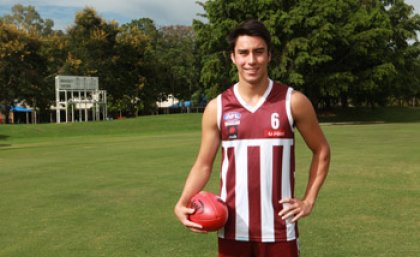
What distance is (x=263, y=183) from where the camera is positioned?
124 inches

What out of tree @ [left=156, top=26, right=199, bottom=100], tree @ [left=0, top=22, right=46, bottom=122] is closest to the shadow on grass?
tree @ [left=156, top=26, right=199, bottom=100]

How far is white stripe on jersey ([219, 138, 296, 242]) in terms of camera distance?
314 cm

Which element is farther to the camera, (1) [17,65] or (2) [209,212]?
(1) [17,65]

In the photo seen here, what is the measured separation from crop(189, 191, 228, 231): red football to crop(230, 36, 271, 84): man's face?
83cm

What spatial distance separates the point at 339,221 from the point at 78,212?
4.56 metres

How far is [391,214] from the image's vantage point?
7953 mm

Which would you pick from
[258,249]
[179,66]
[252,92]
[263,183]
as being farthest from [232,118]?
[179,66]

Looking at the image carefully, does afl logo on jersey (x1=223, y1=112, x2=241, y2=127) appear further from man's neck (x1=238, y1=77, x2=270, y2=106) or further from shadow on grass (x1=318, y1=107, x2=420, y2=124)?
shadow on grass (x1=318, y1=107, x2=420, y2=124)

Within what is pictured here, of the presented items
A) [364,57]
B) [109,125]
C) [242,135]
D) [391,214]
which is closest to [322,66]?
[364,57]

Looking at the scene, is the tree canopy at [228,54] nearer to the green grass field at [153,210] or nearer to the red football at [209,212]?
the green grass field at [153,210]

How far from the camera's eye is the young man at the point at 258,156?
10.3 ft

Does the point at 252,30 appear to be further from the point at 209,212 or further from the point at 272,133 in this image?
the point at 209,212

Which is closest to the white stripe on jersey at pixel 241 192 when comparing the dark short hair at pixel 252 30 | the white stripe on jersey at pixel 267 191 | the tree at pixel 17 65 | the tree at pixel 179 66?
the white stripe on jersey at pixel 267 191

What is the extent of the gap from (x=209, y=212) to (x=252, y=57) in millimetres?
1048
